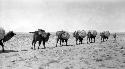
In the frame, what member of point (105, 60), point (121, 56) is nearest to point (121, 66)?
point (105, 60)

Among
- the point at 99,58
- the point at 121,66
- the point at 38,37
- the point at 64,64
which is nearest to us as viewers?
the point at 121,66

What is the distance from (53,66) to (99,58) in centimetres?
455

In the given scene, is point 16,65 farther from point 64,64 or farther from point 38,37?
point 38,37

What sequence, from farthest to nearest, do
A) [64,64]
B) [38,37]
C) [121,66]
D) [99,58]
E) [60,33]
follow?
[60,33] < [38,37] < [99,58] < [64,64] < [121,66]

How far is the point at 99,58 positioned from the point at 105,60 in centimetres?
65

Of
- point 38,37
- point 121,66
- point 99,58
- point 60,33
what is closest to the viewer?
point 121,66

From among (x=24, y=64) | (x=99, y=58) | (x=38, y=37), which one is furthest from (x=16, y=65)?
(x=38, y=37)

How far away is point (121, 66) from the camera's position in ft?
51.1

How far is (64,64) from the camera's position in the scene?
16.7 m

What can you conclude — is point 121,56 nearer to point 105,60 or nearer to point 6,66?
point 105,60

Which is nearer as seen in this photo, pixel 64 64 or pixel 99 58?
pixel 64 64

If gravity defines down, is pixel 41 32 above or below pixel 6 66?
above

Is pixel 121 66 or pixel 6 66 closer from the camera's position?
pixel 121 66

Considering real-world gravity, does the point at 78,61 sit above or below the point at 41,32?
below
